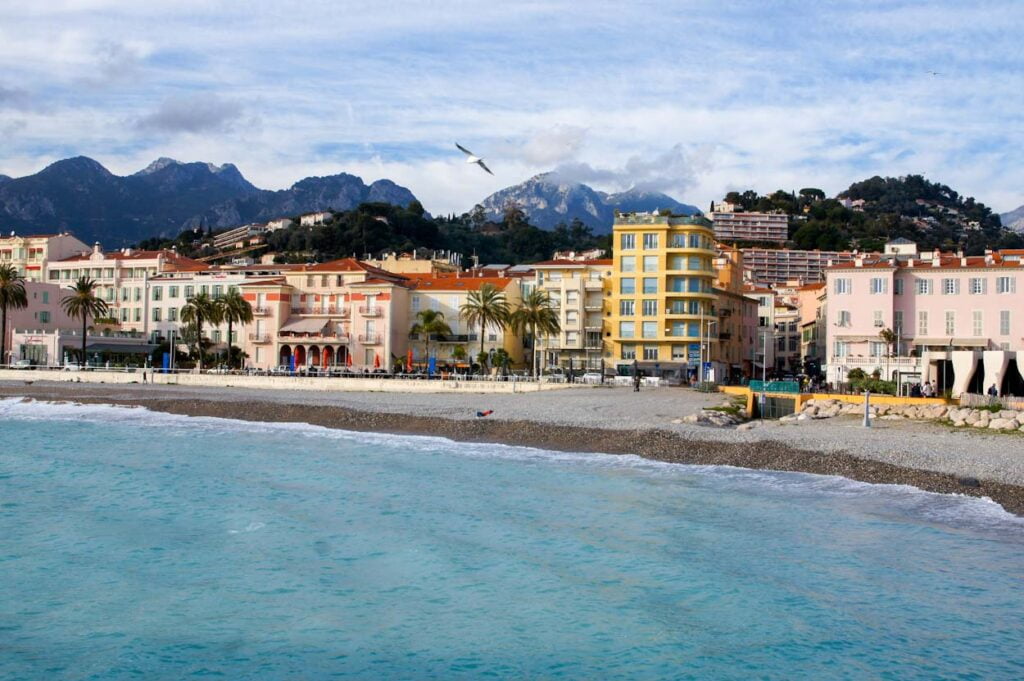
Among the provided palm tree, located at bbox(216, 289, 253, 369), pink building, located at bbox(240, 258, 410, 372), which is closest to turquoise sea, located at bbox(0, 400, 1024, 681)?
palm tree, located at bbox(216, 289, 253, 369)

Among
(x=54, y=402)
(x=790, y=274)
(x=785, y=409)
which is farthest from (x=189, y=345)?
(x=790, y=274)

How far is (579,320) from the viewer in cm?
7475

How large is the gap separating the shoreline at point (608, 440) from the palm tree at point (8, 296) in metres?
26.5

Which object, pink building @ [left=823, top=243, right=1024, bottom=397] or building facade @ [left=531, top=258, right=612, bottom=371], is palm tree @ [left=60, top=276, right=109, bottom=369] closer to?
building facade @ [left=531, top=258, right=612, bottom=371]

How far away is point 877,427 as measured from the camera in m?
35.0

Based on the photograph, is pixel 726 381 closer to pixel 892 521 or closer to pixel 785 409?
pixel 785 409

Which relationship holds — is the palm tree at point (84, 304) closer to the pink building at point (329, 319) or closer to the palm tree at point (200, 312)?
the palm tree at point (200, 312)

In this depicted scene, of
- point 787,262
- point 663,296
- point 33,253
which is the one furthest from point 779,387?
point 787,262

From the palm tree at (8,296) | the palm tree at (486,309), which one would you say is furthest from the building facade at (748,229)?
the palm tree at (8,296)

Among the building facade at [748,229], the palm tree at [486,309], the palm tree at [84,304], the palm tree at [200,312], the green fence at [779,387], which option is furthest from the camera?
the building facade at [748,229]

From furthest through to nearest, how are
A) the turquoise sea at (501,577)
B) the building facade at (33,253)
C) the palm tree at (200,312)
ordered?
the building facade at (33,253) < the palm tree at (200,312) < the turquoise sea at (501,577)

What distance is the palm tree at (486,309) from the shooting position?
7119 centimetres

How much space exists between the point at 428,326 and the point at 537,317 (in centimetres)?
983

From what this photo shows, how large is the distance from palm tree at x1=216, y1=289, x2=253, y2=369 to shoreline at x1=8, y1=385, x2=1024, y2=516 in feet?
65.9
